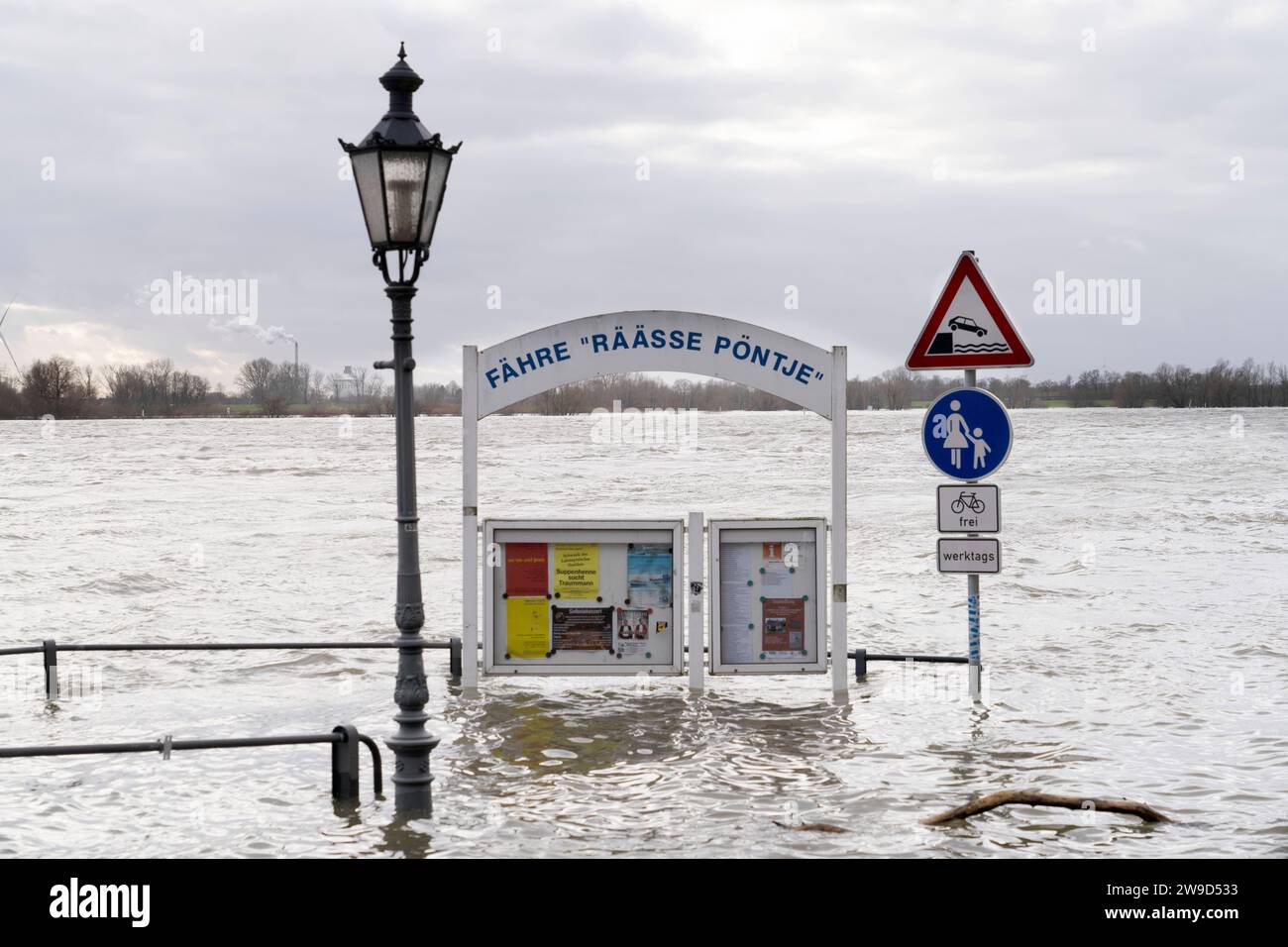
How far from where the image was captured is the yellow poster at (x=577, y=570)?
11461mm

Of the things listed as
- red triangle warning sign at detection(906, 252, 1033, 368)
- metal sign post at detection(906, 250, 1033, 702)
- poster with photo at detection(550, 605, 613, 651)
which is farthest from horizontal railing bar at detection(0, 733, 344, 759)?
red triangle warning sign at detection(906, 252, 1033, 368)

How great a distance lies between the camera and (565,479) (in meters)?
61.3

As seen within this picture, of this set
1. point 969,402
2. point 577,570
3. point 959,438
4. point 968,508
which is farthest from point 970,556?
point 577,570

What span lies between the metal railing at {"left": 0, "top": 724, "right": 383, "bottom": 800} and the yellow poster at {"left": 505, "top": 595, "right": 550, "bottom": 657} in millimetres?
3226

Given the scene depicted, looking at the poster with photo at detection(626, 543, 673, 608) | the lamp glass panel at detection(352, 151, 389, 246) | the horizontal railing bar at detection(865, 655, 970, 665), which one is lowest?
the horizontal railing bar at detection(865, 655, 970, 665)

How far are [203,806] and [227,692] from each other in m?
4.82

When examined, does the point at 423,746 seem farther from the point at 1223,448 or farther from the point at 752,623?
the point at 1223,448

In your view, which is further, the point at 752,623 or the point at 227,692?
the point at 227,692

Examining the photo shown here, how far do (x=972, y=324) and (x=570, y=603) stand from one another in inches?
159

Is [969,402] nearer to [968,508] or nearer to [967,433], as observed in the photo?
[967,433]


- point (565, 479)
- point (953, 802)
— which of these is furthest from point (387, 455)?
point (953, 802)

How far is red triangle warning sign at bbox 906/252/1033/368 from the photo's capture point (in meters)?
10.3

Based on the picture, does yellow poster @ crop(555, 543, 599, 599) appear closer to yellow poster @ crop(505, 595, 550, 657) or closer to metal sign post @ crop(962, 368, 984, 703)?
yellow poster @ crop(505, 595, 550, 657)

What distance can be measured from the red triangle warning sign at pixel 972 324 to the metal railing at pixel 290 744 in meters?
5.11
